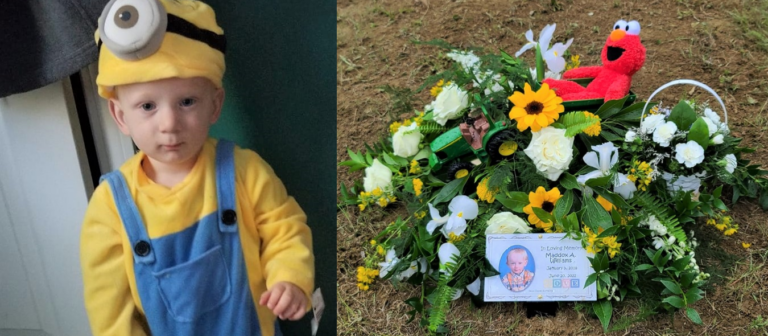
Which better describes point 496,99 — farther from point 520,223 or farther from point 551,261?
point 551,261

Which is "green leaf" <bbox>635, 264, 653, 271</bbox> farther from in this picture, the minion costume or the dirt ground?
the minion costume

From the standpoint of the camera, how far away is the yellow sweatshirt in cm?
118

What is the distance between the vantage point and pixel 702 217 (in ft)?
6.97

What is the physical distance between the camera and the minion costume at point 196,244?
1176mm

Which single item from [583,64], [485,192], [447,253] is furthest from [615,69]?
[583,64]

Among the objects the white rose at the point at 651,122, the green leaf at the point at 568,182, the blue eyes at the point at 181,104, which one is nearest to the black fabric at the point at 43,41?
the blue eyes at the point at 181,104

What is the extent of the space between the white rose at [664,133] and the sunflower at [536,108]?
13.4 inches

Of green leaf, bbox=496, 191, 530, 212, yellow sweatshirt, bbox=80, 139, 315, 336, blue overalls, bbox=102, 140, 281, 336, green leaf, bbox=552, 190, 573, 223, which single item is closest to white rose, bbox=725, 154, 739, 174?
green leaf, bbox=552, 190, 573, 223

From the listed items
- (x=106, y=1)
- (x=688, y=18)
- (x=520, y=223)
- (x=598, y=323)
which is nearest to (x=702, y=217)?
(x=598, y=323)

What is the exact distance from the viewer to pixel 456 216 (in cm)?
191

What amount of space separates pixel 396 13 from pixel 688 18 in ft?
4.90

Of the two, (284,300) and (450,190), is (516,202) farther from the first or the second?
(284,300)

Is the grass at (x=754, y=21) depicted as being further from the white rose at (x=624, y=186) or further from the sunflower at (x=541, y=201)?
the sunflower at (x=541, y=201)

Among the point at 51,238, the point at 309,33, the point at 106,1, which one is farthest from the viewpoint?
the point at 51,238
